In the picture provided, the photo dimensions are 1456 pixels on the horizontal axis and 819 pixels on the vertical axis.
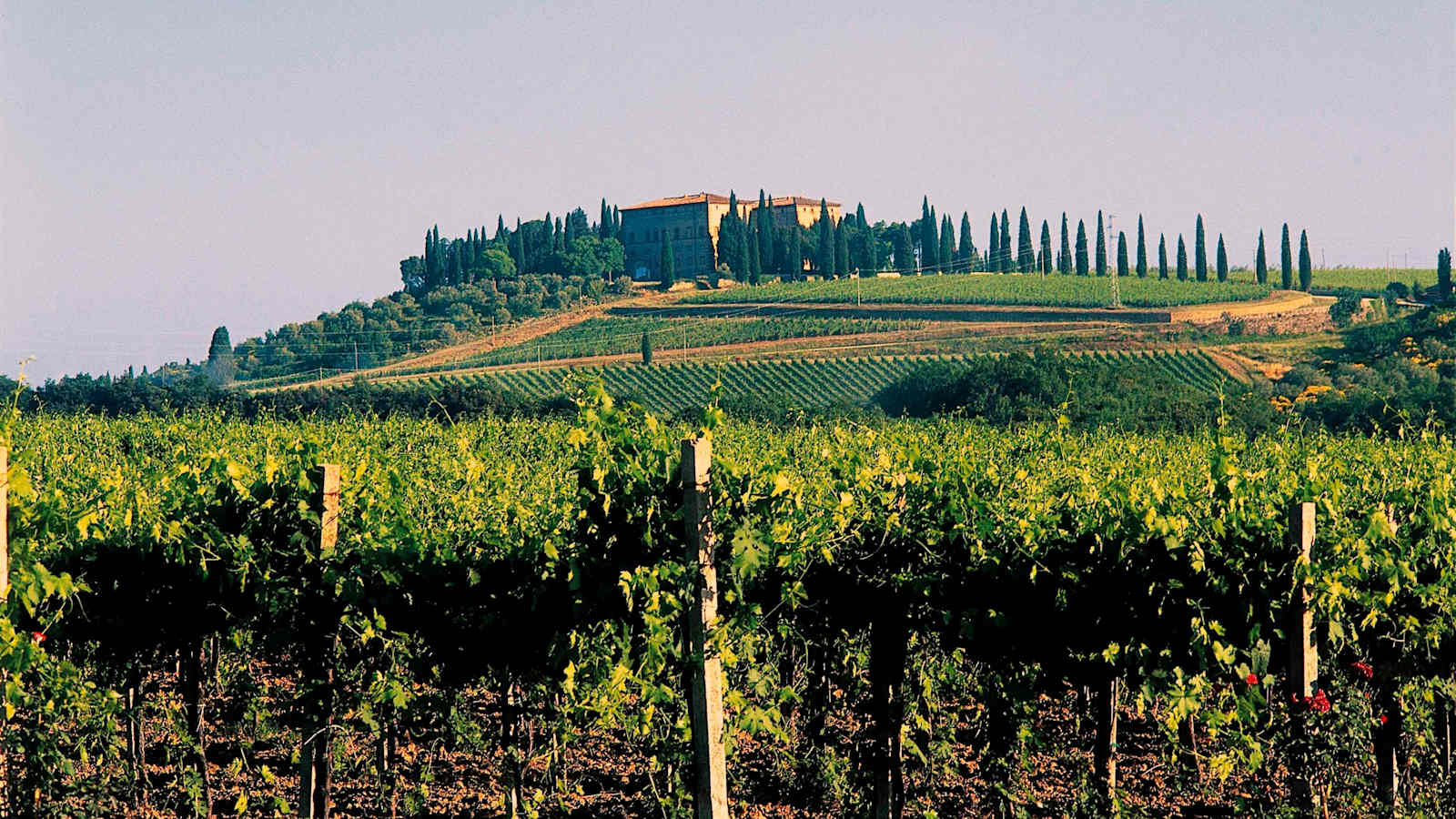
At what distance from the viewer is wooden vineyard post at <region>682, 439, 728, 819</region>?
5.82 m

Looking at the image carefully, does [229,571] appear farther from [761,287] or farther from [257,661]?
[761,287]

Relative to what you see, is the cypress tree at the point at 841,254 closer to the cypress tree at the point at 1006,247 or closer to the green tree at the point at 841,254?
the green tree at the point at 841,254

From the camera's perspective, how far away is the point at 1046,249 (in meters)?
89.6

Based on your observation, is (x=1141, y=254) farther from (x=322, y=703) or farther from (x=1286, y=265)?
(x=322, y=703)

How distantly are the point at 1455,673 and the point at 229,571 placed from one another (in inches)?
231

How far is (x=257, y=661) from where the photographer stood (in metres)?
11.8

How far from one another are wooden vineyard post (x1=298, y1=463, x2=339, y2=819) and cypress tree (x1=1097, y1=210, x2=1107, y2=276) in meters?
82.3

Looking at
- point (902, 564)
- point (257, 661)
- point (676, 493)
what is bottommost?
point (257, 661)

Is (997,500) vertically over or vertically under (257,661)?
over

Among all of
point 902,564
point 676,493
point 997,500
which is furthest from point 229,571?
point 997,500

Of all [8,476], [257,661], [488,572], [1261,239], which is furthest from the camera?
[1261,239]

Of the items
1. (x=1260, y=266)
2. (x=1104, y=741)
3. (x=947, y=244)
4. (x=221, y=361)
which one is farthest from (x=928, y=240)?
(x=1104, y=741)

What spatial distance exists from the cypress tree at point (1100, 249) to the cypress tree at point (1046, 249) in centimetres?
346

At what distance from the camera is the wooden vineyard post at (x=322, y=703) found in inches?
273
